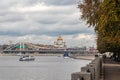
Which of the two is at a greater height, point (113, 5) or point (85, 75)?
point (113, 5)

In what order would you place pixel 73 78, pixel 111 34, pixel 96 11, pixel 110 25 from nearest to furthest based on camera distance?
pixel 73 78 < pixel 110 25 < pixel 111 34 < pixel 96 11

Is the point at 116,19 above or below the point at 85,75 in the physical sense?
above

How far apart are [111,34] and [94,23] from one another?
8.34 metres

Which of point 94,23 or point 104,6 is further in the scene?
point 94,23

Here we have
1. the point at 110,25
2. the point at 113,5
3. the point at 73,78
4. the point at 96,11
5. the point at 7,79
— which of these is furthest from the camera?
the point at 7,79

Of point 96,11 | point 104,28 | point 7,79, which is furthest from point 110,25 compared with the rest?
point 7,79

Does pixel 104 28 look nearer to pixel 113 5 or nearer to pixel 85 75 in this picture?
pixel 113 5

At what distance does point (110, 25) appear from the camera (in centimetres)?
2216

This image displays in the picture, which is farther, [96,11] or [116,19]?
[96,11]

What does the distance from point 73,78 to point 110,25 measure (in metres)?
10.1

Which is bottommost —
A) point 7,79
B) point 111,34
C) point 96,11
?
point 7,79

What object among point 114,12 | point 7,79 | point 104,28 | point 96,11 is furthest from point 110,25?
point 7,79

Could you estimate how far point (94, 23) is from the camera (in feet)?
106

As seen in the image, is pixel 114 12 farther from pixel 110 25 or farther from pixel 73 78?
pixel 73 78
